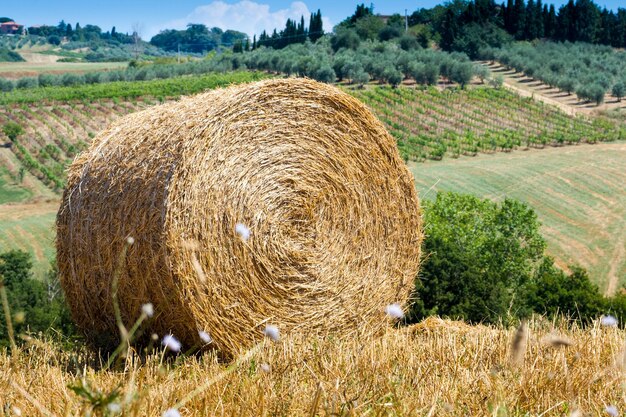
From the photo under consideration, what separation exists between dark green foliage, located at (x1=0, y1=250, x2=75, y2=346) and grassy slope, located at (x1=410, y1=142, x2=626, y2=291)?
1873 centimetres

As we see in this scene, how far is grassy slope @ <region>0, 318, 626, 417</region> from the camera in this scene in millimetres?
3492

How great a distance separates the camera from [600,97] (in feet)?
217

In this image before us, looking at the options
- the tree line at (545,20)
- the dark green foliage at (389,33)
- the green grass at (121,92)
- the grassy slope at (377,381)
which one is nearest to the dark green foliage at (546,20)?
the tree line at (545,20)

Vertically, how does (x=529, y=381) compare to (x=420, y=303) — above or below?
above

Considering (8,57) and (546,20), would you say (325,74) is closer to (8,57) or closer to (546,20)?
(546,20)

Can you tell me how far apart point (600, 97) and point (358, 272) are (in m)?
65.2

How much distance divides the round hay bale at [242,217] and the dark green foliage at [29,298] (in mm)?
6948

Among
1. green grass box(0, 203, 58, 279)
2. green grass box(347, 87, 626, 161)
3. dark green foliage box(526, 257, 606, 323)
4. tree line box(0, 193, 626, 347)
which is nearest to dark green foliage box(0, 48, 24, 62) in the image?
green grass box(347, 87, 626, 161)

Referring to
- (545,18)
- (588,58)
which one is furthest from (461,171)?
(545,18)

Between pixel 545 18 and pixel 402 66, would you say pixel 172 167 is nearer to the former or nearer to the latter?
pixel 402 66

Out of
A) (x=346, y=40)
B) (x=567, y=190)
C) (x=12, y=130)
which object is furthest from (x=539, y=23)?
(x=12, y=130)

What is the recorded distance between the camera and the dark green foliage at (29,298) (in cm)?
1505

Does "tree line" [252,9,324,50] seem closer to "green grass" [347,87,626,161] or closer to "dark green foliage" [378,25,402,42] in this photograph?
"dark green foliage" [378,25,402,42]

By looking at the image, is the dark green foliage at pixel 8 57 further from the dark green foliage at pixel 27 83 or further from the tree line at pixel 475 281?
the tree line at pixel 475 281
